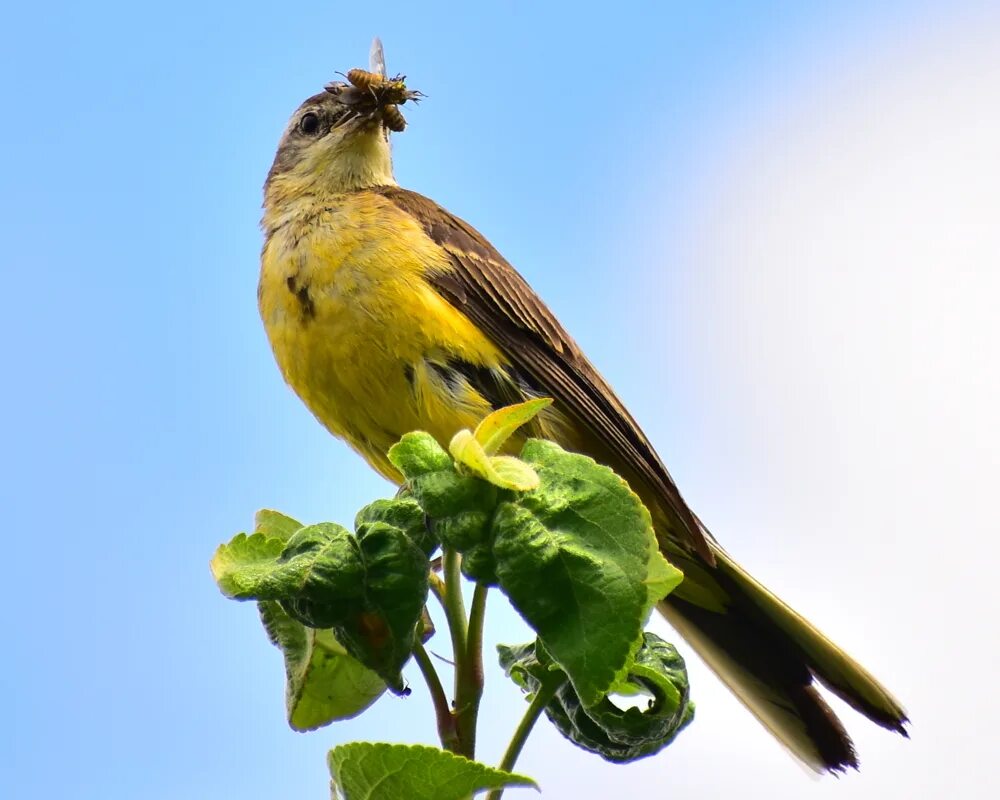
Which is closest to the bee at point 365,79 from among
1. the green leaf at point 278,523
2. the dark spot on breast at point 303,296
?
the dark spot on breast at point 303,296

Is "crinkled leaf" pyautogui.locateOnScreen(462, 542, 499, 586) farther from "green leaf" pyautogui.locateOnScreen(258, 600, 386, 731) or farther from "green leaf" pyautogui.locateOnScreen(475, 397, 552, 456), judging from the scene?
"green leaf" pyautogui.locateOnScreen(258, 600, 386, 731)

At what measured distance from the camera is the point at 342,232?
19.9 feet

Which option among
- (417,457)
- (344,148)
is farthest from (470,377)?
(417,457)

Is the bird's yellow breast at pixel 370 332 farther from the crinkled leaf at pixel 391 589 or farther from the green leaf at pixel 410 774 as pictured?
the green leaf at pixel 410 774

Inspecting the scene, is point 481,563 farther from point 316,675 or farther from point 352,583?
point 316,675

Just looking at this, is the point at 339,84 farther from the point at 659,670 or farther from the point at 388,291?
the point at 659,670

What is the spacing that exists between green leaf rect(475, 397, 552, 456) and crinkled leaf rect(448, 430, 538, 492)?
0.10 m

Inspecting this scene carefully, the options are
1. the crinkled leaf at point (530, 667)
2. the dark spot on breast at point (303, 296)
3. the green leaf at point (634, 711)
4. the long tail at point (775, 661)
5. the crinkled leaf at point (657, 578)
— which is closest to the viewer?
the crinkled leaf at point (657, 578)

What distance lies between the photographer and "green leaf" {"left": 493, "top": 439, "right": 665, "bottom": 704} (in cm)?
237

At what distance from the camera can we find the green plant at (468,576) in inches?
92.1

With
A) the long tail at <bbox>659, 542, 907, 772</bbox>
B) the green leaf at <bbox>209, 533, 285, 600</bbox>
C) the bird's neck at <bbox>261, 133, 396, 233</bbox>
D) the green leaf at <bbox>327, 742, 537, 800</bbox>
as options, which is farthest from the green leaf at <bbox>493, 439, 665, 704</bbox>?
the bird's neck at <bbox>261, 133, 396, 233</bbox>

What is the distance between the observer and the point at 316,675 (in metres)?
3.02

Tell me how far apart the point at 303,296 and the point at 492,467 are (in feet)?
11.3

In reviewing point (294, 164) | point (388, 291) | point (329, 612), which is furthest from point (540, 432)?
point (329, 612)
